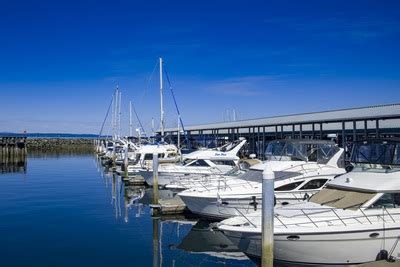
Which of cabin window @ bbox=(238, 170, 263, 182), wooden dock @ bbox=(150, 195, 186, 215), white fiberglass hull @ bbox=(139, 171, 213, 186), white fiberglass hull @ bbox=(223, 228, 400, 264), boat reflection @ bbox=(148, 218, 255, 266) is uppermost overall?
cabin window @ bbox=(238, 170, 263, 182)

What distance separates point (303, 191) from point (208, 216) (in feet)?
12.9

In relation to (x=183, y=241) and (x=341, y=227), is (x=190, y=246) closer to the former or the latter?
(x=183, y=241)

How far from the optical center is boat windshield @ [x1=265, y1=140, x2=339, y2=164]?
18.8 meters

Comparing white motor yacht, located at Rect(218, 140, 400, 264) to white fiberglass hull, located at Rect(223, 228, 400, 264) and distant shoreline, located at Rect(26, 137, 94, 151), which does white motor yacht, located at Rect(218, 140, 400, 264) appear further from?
distant shoreline, located at Rect(26, 137, 94, 151)

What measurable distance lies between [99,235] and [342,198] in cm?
910

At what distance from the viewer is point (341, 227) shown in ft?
37.0

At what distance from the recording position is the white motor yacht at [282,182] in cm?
1675

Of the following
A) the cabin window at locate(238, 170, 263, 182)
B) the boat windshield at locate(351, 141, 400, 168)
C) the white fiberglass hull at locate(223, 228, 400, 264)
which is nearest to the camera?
the white fiberglass hull at locate(223, 228, 400, 264)

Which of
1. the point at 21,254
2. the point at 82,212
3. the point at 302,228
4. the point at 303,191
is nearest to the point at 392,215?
the point at 302,228

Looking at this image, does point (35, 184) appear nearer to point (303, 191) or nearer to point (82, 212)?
point (82, 212)

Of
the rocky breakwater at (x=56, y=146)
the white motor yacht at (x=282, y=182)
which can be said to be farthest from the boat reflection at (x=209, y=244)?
the rocky breakwater at (x=56, y=146)

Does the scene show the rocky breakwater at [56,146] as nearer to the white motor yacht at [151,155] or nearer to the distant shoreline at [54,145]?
the distant shoreline at [54,145]

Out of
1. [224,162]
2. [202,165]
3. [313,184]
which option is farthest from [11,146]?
[313,184]

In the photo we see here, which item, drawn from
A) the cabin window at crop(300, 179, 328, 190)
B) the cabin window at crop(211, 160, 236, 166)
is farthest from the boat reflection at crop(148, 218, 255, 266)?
the cabin window at crop(211, 160, 236, 166)
